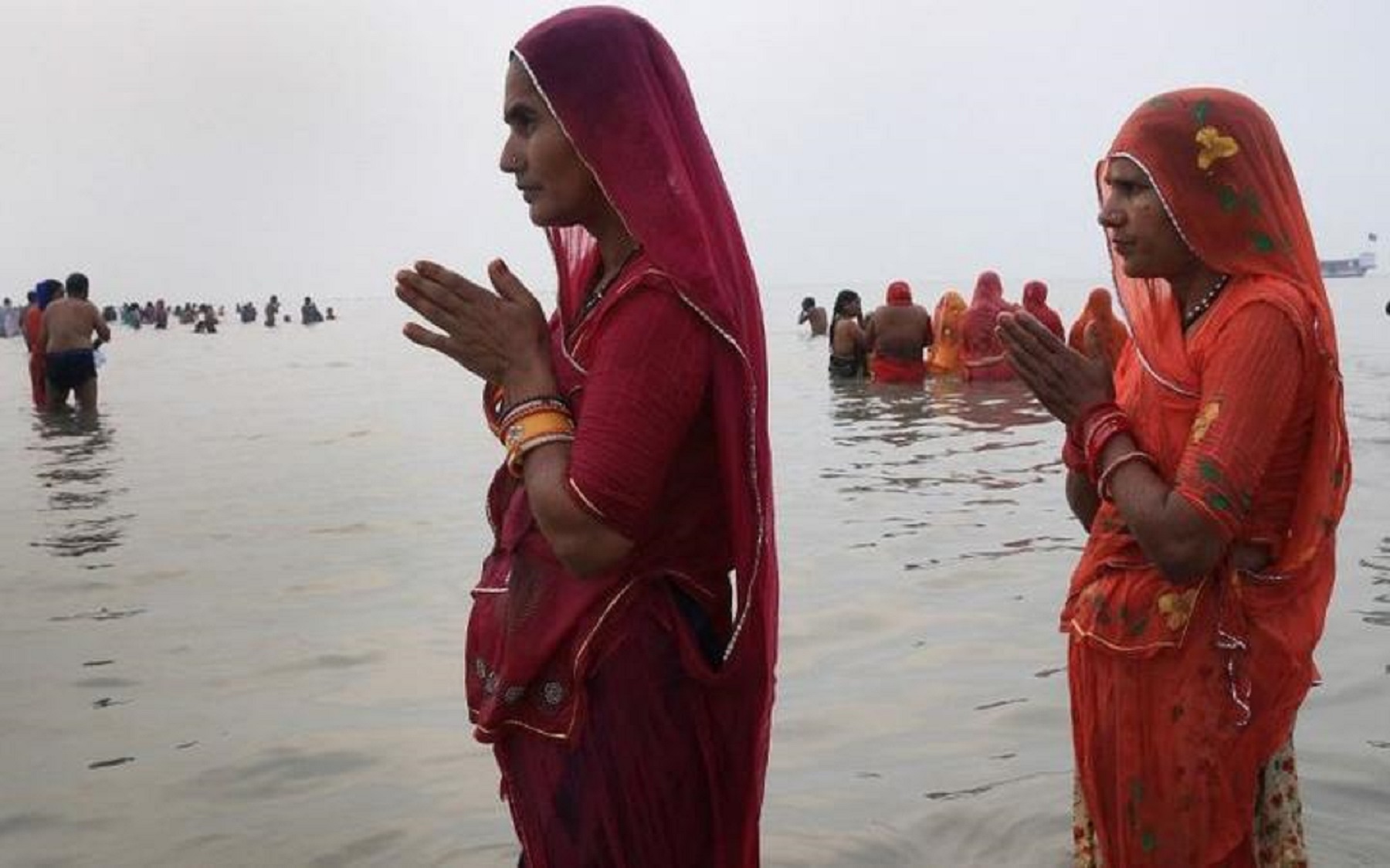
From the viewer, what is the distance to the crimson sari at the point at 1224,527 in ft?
7.27

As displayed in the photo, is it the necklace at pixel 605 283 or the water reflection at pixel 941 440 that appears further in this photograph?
the water reflection at pixel 941 440

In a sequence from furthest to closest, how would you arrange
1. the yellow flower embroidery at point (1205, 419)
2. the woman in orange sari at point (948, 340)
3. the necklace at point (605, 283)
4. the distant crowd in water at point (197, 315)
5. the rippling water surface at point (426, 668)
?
the distant crowd in water at point (197, 315)
the woman in orange sari at point (948, 340)
the rippling water surface at point (426, 668)
the yellow flower embroidery at point (1205, 419)
the necklace at point (605, 283)

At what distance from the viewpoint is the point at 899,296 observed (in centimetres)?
1811

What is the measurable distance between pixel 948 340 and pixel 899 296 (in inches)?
61.6

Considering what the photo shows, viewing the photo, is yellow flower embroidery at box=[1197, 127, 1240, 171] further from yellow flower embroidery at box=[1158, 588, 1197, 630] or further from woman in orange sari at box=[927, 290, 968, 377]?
woman in orange sari at box=[927, 290, 968, 377]

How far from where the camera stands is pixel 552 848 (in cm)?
197

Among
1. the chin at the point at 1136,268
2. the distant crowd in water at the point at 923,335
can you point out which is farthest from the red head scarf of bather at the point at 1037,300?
the chin at the point at 1136,268

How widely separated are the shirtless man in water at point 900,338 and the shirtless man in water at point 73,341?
28.8ft

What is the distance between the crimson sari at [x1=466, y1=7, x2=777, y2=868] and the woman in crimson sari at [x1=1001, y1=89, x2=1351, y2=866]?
0.61 meters

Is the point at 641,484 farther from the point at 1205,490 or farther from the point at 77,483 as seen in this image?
the point at 77,483

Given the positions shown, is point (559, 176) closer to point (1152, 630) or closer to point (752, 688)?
point (752, 688)

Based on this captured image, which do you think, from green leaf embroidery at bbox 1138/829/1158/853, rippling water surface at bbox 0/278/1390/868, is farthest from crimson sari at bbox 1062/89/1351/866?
rippling water surface at bbox 0/278/1390/868

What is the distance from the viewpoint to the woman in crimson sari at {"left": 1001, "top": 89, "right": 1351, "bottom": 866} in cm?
A: 221

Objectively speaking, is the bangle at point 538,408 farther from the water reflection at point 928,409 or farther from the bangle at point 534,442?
the water reflection at point 928,409
